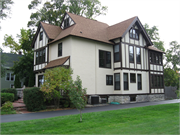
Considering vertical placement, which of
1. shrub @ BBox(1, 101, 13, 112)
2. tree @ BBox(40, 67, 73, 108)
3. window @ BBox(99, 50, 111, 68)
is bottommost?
shrub @ BBox(1, 101, 13, 112)

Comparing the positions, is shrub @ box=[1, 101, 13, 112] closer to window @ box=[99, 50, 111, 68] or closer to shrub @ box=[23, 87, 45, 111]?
shrub @ box=[23, 87, 45, 111]

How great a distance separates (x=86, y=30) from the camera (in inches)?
855

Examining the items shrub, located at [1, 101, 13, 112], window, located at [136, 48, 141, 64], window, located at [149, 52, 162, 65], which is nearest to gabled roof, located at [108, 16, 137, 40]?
window, located at [136, 48, 141, 64]

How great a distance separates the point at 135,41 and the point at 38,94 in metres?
14.6

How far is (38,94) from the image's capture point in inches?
619

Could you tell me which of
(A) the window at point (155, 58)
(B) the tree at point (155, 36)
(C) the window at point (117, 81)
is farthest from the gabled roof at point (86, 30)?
(B) the tree at point (155, 36)

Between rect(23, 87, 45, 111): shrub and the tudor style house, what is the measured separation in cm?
432

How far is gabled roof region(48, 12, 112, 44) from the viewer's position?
2048 cm

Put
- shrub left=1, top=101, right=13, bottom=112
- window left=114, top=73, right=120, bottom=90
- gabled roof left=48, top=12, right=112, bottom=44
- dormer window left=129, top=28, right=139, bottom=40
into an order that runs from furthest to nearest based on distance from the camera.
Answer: dormer window left=129, top=28, right=139, bottom=40, window left=114, top=73, right=120, bottom=90, gabled roof left=48, top=12, right=112, bottom=44, shrub left=1, top=101, right=13, bottom=112

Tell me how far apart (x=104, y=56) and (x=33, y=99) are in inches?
410

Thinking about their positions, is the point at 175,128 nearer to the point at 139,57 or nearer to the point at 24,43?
the point at 139,57

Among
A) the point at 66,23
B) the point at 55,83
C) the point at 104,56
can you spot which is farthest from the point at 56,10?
the point at 55,83

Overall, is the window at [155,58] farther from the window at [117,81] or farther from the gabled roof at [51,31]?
the gabled roof at [51,31]

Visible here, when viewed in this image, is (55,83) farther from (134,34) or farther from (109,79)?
(134,34)
